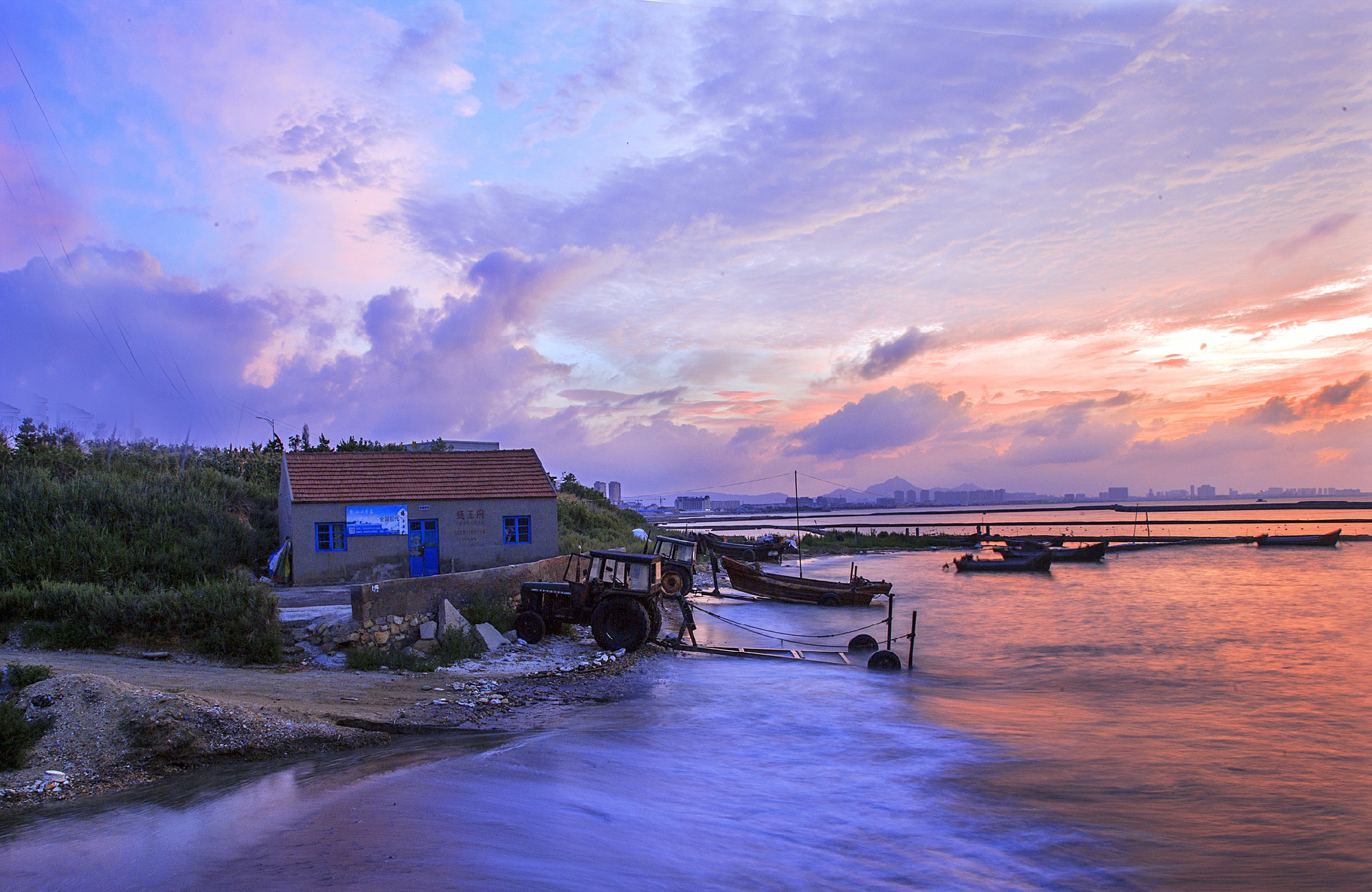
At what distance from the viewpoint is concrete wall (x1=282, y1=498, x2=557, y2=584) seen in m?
20.2

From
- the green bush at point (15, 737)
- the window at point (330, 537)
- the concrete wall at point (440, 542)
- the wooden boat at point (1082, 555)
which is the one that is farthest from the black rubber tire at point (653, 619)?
the wooden boat at point (1082, 555)

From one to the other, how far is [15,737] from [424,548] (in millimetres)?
13520

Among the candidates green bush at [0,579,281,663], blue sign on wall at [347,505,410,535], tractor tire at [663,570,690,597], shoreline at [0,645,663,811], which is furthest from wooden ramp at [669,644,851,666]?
green bush at [0,579,281,663]

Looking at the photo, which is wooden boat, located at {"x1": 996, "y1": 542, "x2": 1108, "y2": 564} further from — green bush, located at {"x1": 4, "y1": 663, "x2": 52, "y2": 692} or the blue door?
green bush, located at {"x1": 4, "y1": 663, "x2": 52, "y2": 692}

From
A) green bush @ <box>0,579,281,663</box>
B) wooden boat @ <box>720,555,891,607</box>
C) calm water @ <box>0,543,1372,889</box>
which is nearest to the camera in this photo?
calm water @ <box>0,543,1372,889</box>

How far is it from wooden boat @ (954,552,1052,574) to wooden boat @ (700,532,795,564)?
12295 mm

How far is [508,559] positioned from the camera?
22.2 metres

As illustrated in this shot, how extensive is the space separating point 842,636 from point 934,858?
54.1ft

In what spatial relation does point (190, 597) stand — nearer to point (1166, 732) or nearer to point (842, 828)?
point (842, 828)

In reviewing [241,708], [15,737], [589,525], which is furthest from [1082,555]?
[15,737]

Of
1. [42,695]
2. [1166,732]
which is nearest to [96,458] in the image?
[42,695]

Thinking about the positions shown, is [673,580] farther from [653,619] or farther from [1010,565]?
[1010,565]

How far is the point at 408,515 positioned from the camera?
2122 cm

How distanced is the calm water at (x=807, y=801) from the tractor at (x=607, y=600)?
1.37 metres
